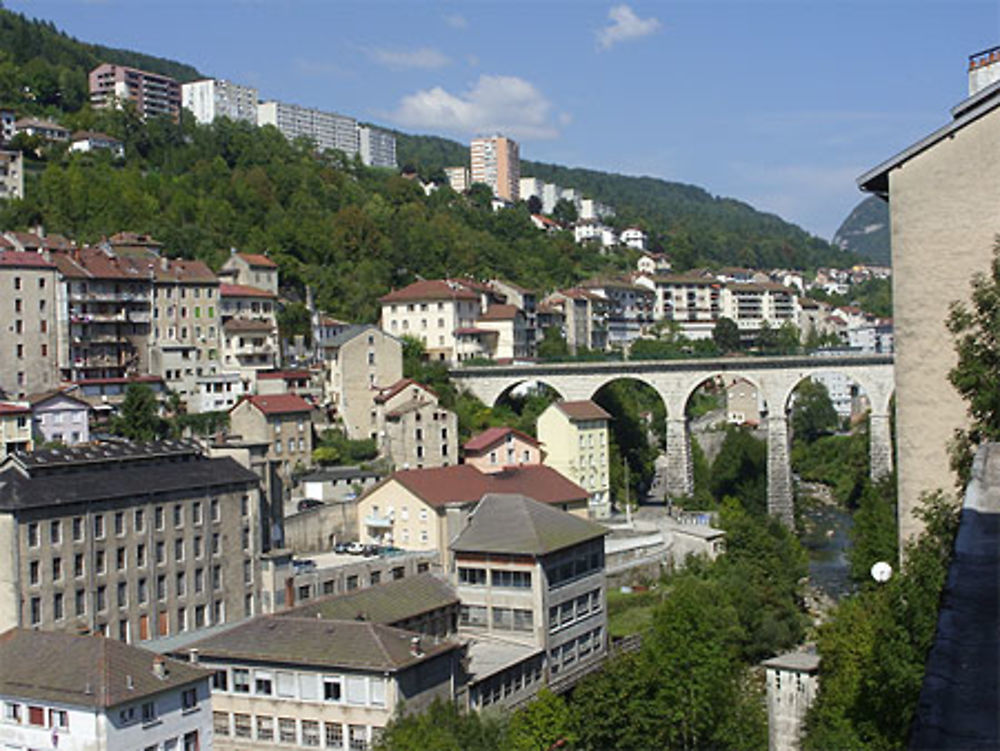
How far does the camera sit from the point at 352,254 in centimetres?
8381

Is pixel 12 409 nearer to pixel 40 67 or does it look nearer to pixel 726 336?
pixel 726 336

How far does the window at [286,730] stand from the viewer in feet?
86.9

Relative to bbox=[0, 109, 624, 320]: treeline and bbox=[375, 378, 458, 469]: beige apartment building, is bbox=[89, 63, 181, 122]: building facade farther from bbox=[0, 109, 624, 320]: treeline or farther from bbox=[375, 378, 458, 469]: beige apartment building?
bbox=[375, 378, 458, 469]: beige apartment building

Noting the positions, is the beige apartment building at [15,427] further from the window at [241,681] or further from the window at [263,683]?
the window at [263,683]

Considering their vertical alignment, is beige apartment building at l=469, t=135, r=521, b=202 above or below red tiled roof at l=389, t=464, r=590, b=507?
above

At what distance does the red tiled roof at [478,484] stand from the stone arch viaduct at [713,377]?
1576 cm

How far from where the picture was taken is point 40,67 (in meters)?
111

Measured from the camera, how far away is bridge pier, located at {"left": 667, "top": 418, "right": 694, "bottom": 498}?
6406cm

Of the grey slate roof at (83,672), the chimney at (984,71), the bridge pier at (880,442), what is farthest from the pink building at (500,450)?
the chimney at (984,71)

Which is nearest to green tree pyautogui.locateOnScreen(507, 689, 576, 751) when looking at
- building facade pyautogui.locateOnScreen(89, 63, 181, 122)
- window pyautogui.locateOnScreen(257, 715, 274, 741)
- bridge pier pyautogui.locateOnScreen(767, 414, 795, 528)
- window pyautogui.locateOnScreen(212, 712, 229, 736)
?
window pyautogui.locateOnScreen(257, 715, 274, 741)

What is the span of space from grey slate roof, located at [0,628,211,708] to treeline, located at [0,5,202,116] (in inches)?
3290

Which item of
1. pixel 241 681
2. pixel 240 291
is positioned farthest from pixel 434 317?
pixel 241 681

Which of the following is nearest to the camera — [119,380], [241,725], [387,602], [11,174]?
[241,725]

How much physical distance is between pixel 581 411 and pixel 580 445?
177 centimetres
